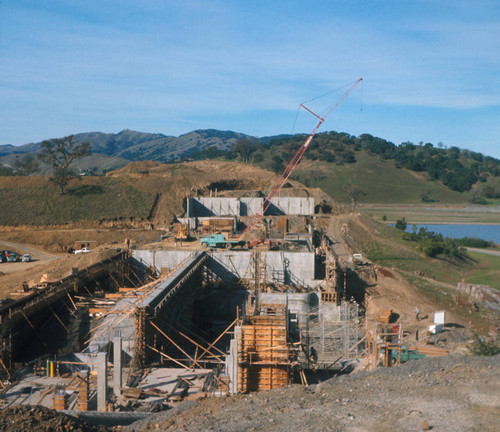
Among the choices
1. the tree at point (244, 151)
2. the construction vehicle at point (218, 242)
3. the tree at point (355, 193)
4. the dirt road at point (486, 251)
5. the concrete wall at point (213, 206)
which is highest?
the tree at point (244, 151)

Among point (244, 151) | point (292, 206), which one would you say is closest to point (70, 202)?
point (292, 206)

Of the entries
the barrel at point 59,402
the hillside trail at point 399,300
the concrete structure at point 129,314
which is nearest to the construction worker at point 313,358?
the concrete structure at point 129,314

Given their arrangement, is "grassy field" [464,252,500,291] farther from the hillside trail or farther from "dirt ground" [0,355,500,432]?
"dirt ground" [0,355,500,432]

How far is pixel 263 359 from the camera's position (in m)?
17.5

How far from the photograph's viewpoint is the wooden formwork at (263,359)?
17375mm

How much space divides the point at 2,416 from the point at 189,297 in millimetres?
20432

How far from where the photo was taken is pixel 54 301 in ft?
85.5

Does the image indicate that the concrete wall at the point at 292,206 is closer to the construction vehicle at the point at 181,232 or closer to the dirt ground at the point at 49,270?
the construction vehicle at the point at 181,232

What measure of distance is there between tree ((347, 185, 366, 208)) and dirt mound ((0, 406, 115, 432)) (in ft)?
298

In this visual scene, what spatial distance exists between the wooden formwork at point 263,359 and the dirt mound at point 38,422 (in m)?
6.25

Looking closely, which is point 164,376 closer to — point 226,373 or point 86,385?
point 226,373

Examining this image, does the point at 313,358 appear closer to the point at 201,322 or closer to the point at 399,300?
the point at 201,322

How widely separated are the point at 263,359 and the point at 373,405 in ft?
18.1

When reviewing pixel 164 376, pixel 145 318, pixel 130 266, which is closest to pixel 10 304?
pixel 145 318
